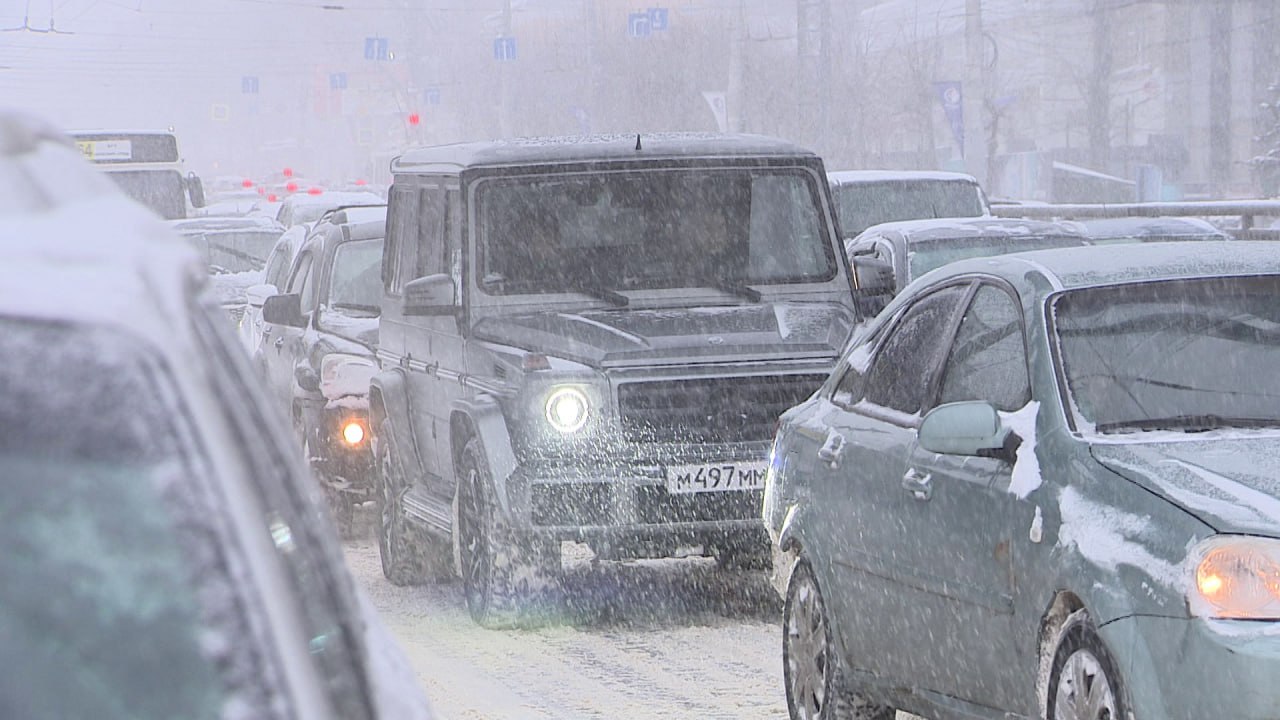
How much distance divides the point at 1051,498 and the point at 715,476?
3.87m

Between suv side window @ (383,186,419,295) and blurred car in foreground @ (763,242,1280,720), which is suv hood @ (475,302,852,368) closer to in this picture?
suv side window @ (383,186,419,295)

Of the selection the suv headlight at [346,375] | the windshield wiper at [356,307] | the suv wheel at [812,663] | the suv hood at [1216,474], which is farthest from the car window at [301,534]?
the windshield wiper at [356,307]

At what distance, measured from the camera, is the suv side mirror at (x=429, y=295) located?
9055 mm

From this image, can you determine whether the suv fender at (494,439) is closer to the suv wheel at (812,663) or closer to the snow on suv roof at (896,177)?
the suv wheel at (812,663)

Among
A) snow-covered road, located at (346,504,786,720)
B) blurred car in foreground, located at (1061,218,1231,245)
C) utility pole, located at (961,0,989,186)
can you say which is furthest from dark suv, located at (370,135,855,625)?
utility pole, located at (961,0,989,186)

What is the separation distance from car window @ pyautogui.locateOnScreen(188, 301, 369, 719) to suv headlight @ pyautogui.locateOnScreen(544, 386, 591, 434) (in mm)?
6512

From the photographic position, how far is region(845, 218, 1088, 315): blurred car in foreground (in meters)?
13.9

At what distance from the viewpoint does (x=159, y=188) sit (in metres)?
31.0

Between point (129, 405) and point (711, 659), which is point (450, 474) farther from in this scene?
point (129, 405)

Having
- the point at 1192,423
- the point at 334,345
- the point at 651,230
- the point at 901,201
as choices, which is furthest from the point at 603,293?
the point at 901,201

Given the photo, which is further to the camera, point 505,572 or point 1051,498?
point 505,572

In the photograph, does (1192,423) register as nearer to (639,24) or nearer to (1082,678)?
(1082,678)

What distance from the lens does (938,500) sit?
541cm

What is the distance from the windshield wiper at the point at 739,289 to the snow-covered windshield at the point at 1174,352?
3980 millimetres
